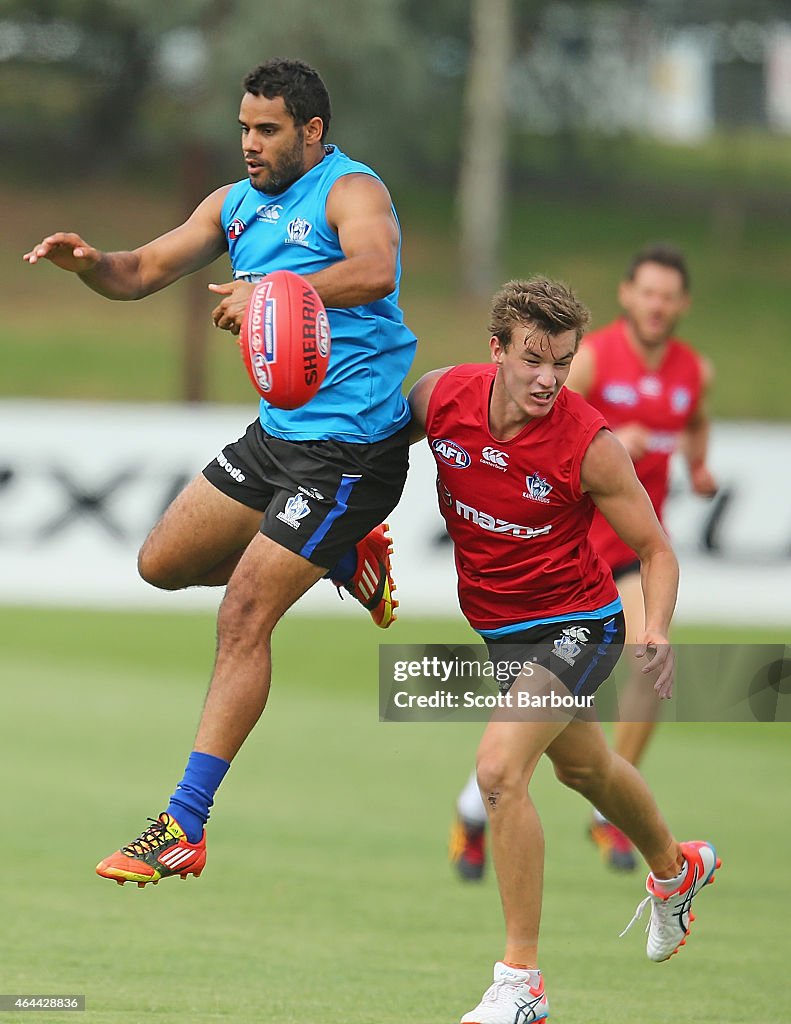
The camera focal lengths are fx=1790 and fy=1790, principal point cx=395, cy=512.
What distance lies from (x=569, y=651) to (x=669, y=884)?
1.12 meters

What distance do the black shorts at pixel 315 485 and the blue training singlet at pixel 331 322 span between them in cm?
5

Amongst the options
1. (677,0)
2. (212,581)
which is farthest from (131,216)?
(212,581)

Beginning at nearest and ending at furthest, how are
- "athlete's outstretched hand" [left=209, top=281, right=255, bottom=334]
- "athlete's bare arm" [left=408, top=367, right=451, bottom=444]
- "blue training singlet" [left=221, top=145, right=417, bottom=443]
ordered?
"athlete's outstretched hand" [left=209, top=281, right=255, bottom=334]
"blue training singlet" [left=221, top=145, right=417, bottom=443]
"athlete's bare arm" [left=408, top=367, right=451, bottom=444]

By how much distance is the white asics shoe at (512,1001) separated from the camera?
5.30m

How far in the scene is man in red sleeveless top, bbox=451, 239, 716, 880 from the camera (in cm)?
832

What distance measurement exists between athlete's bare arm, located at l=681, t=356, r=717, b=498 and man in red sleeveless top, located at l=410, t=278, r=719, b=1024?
9.56 feet

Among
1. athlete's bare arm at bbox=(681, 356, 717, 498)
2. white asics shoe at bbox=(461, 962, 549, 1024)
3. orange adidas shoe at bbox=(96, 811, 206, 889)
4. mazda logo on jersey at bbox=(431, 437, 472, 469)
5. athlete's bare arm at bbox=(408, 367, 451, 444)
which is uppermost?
athlete's bare arm at bbox=(408, 367, 451, 444)

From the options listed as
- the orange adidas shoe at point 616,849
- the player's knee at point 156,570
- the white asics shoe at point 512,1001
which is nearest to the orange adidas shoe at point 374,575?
the player's knee at point 156,570

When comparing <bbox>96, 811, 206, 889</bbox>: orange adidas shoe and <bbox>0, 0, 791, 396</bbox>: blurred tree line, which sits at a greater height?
<bbox>0, 0, 791, 396</bbox>: blurred tree line

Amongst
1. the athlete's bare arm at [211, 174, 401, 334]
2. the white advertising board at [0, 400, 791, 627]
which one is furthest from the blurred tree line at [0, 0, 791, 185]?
the athlete's bare arm at [211, 174, 401, 334]

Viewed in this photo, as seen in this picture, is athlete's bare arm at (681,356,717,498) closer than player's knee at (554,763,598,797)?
No

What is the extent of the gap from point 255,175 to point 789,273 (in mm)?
30392

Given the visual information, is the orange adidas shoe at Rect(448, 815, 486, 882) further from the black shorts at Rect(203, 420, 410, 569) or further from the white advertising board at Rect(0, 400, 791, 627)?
the white advertising board at Rect(0, 400, 791, 627)

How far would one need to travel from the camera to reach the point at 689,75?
4472cm
